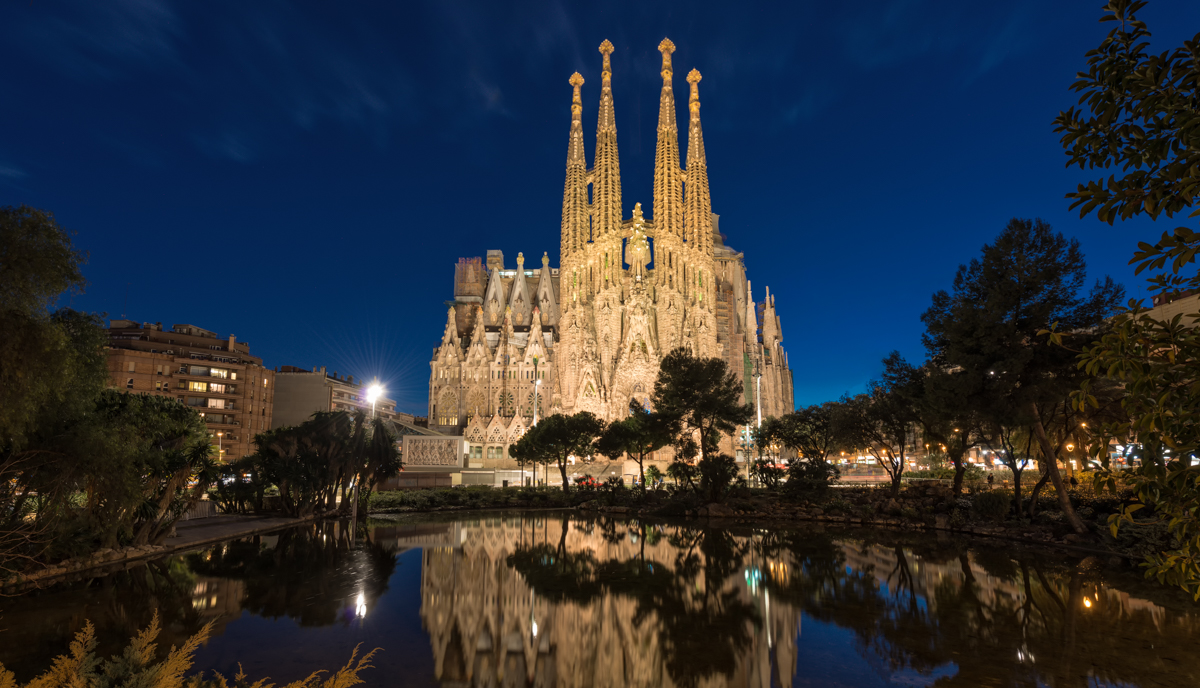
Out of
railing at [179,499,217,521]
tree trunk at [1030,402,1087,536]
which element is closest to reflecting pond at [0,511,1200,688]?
tree trunk at [1030,402,1087,536]

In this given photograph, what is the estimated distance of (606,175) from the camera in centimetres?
7681

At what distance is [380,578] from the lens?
15.0 m

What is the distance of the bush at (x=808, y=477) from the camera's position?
3291 cm

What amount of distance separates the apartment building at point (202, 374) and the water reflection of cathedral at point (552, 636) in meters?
70.3

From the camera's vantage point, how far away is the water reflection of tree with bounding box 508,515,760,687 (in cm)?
930

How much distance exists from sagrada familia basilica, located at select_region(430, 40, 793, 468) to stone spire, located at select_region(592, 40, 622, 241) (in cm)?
15

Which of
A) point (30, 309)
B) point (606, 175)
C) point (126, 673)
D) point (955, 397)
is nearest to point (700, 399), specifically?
point (955, 397)

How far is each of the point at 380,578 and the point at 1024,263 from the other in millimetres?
24594

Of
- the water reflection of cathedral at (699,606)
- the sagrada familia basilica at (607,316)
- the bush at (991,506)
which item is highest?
the sagrada familia basilica at (607,316)

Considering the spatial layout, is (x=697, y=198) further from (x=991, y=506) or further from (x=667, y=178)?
(x=991, y=506)

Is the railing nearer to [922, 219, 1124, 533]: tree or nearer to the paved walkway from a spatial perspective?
the paved walkway

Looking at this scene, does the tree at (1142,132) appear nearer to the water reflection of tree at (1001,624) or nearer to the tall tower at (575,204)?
the water reflection of tree at (1001,624)

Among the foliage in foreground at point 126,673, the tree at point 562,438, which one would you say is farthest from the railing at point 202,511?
the foliage in foreground at point 126,673

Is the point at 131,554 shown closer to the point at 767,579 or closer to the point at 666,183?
the point at 767,579
